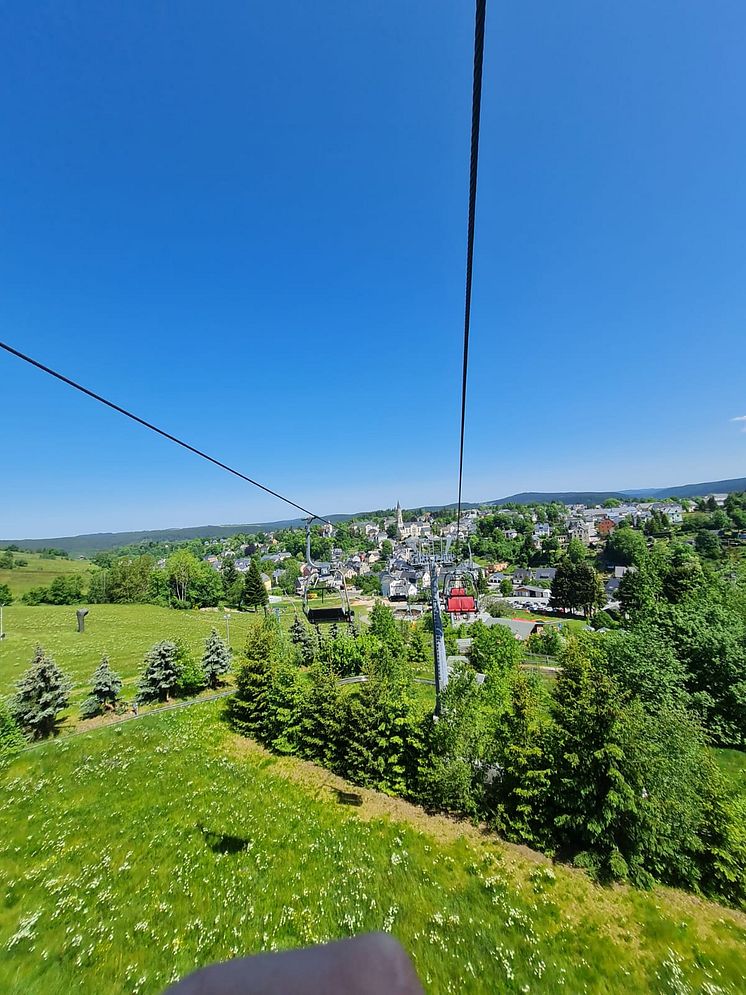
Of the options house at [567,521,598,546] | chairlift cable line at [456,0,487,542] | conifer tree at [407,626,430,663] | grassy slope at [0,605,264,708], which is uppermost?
house at [567,521,598,546]

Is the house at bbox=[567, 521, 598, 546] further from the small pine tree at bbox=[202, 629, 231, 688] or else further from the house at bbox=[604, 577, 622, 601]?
the small pine tree at bbox=[202, 629, 231, 688]

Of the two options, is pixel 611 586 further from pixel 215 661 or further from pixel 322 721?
pixel 322 721

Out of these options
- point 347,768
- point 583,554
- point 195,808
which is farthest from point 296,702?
point 583,554

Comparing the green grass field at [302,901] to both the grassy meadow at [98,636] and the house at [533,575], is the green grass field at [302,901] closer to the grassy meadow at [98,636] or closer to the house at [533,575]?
the grassy meadow at [98,636]

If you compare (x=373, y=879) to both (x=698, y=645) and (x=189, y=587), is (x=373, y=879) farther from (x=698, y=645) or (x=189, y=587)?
(x=189, y=587)

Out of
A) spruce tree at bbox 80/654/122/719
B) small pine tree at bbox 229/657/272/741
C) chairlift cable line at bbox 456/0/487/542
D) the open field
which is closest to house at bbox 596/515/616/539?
the open field

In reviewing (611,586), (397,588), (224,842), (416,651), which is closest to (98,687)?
(224,842)

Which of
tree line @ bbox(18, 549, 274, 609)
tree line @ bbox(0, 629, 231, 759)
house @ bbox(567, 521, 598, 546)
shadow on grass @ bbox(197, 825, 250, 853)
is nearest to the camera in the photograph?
shadow on grass @ bbox(197, 825, 250, 853)
